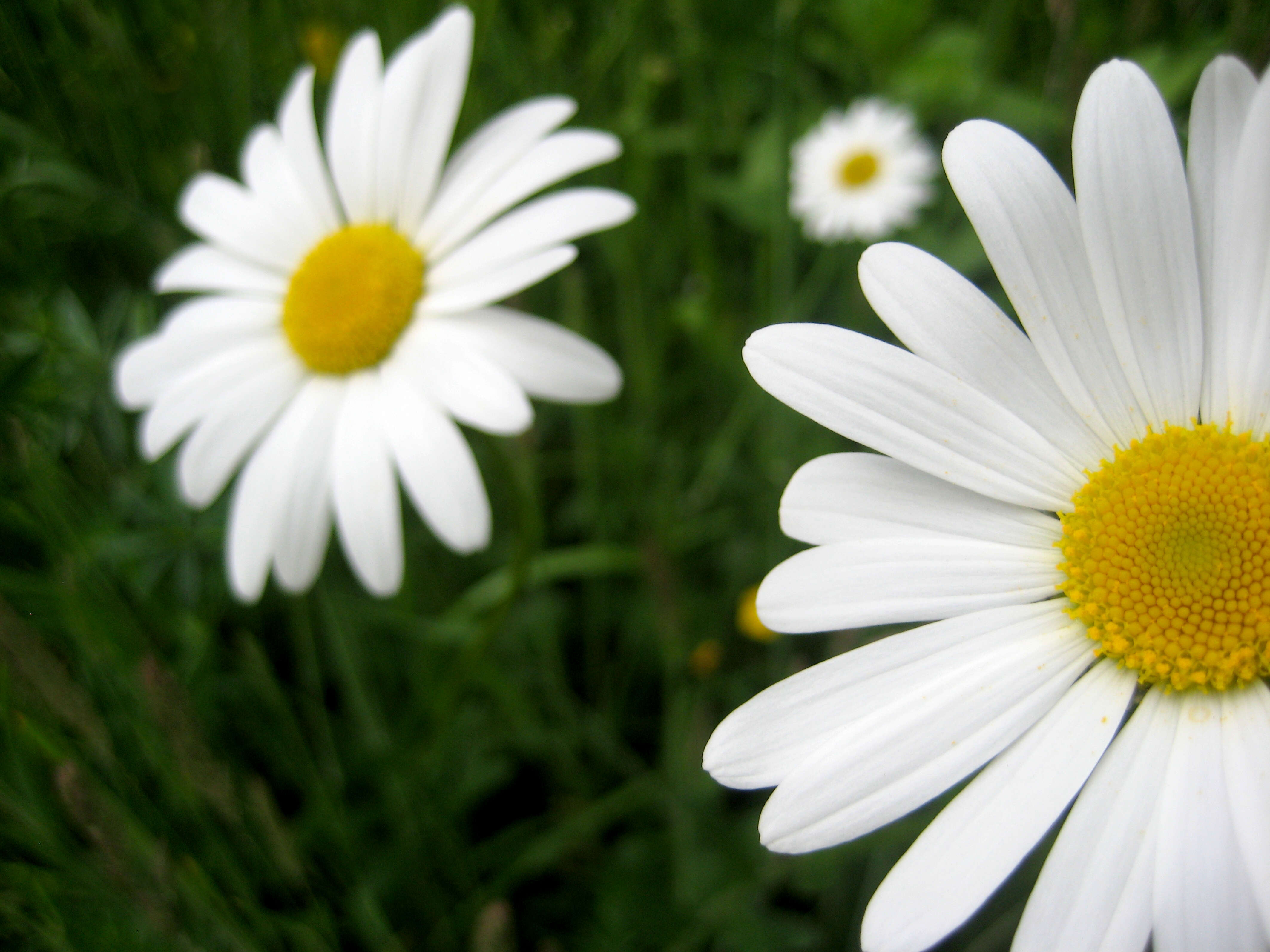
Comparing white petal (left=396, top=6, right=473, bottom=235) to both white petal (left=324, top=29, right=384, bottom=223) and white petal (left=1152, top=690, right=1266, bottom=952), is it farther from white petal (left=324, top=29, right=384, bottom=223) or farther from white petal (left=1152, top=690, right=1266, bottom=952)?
white petal (left=1152, top=690, right=1266, bottom=952)

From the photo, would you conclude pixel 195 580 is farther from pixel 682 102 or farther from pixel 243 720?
pixel 682 102

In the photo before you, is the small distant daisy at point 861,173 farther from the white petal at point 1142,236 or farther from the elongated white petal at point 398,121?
the white petal at point 1142,236

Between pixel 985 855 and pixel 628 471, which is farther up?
pixel 628 471

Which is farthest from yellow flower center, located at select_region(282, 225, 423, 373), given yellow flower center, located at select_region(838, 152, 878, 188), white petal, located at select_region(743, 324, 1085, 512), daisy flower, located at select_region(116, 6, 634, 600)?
yellow flower center, located at select_region(838, 152, 878, 188)

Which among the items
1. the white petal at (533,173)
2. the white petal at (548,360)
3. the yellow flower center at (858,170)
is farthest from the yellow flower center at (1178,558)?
the yellow flower center at (858,170)

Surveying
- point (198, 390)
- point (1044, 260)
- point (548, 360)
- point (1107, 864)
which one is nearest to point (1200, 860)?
point (1107, 864)

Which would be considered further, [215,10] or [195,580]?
[215,10]

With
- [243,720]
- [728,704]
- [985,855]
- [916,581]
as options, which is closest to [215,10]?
[243,720]

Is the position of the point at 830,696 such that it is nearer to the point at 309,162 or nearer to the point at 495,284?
the point at 495,284
